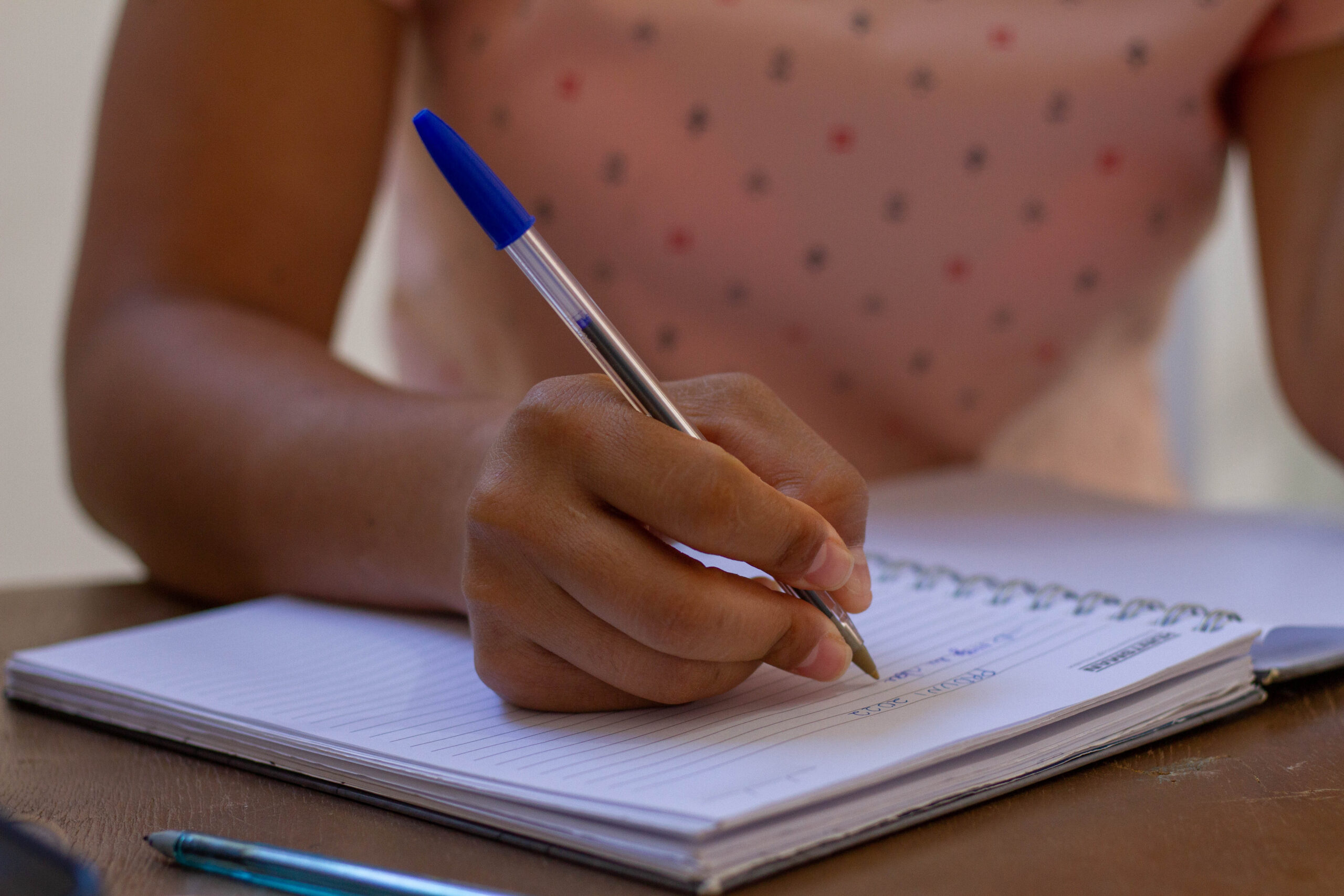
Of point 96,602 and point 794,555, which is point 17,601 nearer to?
point 96,602

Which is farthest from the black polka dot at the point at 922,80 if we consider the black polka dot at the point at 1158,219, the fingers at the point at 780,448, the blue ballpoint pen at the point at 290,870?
the blue ballpoint pen at the point at 290,870

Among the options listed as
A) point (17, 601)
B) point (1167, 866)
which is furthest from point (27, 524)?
point (1167, 866)

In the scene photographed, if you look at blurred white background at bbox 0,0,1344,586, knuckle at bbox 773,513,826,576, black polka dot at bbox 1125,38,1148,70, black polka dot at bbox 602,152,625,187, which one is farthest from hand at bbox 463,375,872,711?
blurred white background at bbox 0,0,1344,586

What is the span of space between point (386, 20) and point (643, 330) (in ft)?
0.96

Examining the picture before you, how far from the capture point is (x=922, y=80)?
2.55 feet

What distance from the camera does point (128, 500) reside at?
636 millimetres

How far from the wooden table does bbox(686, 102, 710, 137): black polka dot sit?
0.54m

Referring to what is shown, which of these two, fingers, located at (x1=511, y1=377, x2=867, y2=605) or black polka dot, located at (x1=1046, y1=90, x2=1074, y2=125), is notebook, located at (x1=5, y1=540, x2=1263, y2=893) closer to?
fingers, located at (x1=511, y1=377, x2=867, y2=605)

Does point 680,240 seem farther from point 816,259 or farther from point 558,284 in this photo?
point 558,284

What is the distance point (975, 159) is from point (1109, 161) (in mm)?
115

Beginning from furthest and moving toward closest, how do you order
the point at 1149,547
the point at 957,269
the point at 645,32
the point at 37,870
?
the point at 957,269
the point at 645,32
the point at 1149,547
the point at 37,870

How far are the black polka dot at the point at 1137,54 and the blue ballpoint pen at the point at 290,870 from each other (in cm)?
75

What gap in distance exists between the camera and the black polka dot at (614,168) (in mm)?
794

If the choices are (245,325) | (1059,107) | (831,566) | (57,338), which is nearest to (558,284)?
(831,566)
